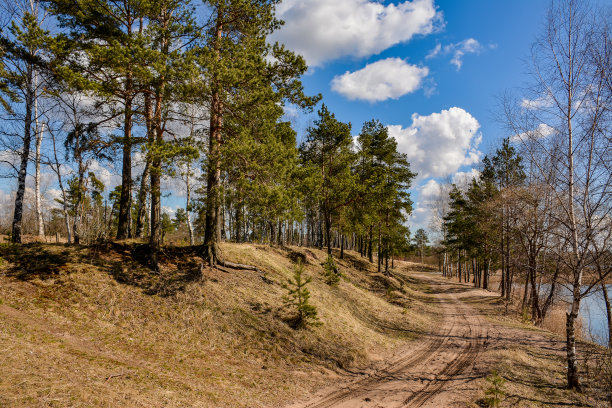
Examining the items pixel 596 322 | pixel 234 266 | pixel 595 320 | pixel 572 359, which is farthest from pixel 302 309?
pixel 595 320

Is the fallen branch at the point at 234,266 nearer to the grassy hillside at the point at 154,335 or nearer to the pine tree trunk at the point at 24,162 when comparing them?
the grassy hillside at the point at 154,335

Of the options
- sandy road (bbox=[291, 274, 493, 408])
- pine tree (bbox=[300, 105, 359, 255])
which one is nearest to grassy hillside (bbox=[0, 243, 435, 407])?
sandy road (bbox=[291, 274, 493, 408])

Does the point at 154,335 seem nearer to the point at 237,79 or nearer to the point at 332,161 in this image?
the point at 237,79

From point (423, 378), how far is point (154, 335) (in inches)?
324

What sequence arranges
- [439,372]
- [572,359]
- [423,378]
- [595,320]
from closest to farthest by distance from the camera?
[572,359], [423,378], [439,372], [595,320]

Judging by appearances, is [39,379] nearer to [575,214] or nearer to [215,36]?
[215,36]

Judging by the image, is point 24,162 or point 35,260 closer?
point 35,260

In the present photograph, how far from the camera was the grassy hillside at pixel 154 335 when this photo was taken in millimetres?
5480

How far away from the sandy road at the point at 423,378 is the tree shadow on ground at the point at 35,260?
346 inches

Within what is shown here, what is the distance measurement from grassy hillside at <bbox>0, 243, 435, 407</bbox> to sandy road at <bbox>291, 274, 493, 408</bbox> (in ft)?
2.84

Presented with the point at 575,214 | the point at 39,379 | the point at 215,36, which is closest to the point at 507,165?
the point at 575,214

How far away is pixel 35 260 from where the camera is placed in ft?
30.7

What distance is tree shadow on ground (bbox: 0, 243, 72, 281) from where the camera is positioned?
8.71 metres

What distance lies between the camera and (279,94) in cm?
1143
